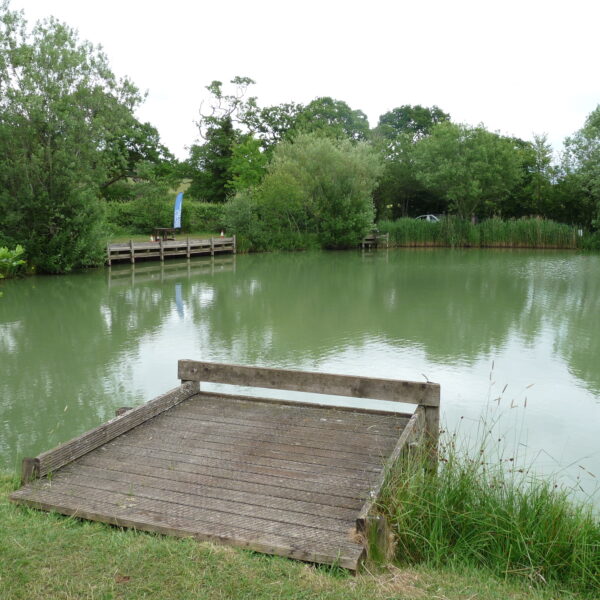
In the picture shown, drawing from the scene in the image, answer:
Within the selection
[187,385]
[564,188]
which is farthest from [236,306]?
[564,188]

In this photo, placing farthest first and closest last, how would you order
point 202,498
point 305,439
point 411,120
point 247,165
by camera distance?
point 411,120, point 247,165, point 305,439, point 202,498

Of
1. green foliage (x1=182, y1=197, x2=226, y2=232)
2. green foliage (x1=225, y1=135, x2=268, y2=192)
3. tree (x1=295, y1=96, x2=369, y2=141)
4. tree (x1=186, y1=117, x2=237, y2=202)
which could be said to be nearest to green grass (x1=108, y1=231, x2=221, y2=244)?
green foliage (x1=182, y1=197, x2=226, y2=232)

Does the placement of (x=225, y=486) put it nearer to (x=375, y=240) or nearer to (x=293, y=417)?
(x=293, y=417)

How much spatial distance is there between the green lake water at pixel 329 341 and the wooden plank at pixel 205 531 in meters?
1.71

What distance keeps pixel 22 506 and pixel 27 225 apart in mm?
17959

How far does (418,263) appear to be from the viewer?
81.3 feet

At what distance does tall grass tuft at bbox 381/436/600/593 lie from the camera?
2.92 m

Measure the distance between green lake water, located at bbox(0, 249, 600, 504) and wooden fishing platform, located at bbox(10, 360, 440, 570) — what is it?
1.07 m

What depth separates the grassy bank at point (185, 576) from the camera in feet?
8.36

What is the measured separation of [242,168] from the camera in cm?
3759

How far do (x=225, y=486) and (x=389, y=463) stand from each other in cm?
95

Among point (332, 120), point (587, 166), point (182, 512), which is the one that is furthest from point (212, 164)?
point (182, 512)

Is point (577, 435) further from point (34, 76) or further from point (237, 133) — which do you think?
point (237, 133)

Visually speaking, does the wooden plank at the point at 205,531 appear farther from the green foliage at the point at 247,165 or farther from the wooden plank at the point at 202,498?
the green foliage at the point at 247,165
